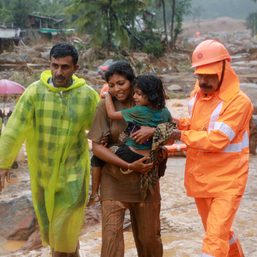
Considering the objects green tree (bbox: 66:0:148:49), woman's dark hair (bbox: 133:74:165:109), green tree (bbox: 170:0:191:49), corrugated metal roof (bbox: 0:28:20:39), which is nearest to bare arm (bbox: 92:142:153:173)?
woman's dark hair (bbox: 133:74:165:109)

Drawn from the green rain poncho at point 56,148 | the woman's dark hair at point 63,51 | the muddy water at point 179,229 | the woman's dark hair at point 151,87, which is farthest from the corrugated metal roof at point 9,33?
the woman's dark hair at point 151,87

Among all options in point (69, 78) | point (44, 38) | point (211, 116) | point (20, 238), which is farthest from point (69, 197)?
point (44, 38)

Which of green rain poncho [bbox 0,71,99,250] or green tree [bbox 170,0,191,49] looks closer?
green rain poncho [bbox 0,71,99,250]

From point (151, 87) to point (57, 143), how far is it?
833 millimetres

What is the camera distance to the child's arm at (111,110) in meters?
3.25

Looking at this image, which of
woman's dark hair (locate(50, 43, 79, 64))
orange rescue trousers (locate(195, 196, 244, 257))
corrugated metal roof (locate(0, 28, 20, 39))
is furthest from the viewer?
corrugated metal roof (locate(0, 28, 20, 39))

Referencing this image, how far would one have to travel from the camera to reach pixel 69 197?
3715 millimetres


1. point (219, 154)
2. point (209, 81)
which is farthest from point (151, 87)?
point (219, 154)

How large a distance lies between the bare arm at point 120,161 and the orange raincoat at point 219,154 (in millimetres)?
274

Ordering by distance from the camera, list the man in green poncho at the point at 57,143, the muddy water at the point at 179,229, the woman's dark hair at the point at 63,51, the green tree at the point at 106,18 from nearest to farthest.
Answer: the woman's dark hair at the point at 63,51
the man in green poncho at the point at 57,143
the muddy water at the point at 179,229
the green tree at the point at 106,18

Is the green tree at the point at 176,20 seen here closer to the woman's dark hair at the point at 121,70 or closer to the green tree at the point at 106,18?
the green tree at the point at 106,18

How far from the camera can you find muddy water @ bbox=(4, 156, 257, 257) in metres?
4.50

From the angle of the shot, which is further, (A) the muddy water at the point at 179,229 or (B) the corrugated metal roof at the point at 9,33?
(B) the corrugated metal roof at the point at 9,33

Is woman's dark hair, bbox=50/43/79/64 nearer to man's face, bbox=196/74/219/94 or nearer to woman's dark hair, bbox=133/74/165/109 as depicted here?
woman's dark hair, bbox=133/74/165/109
